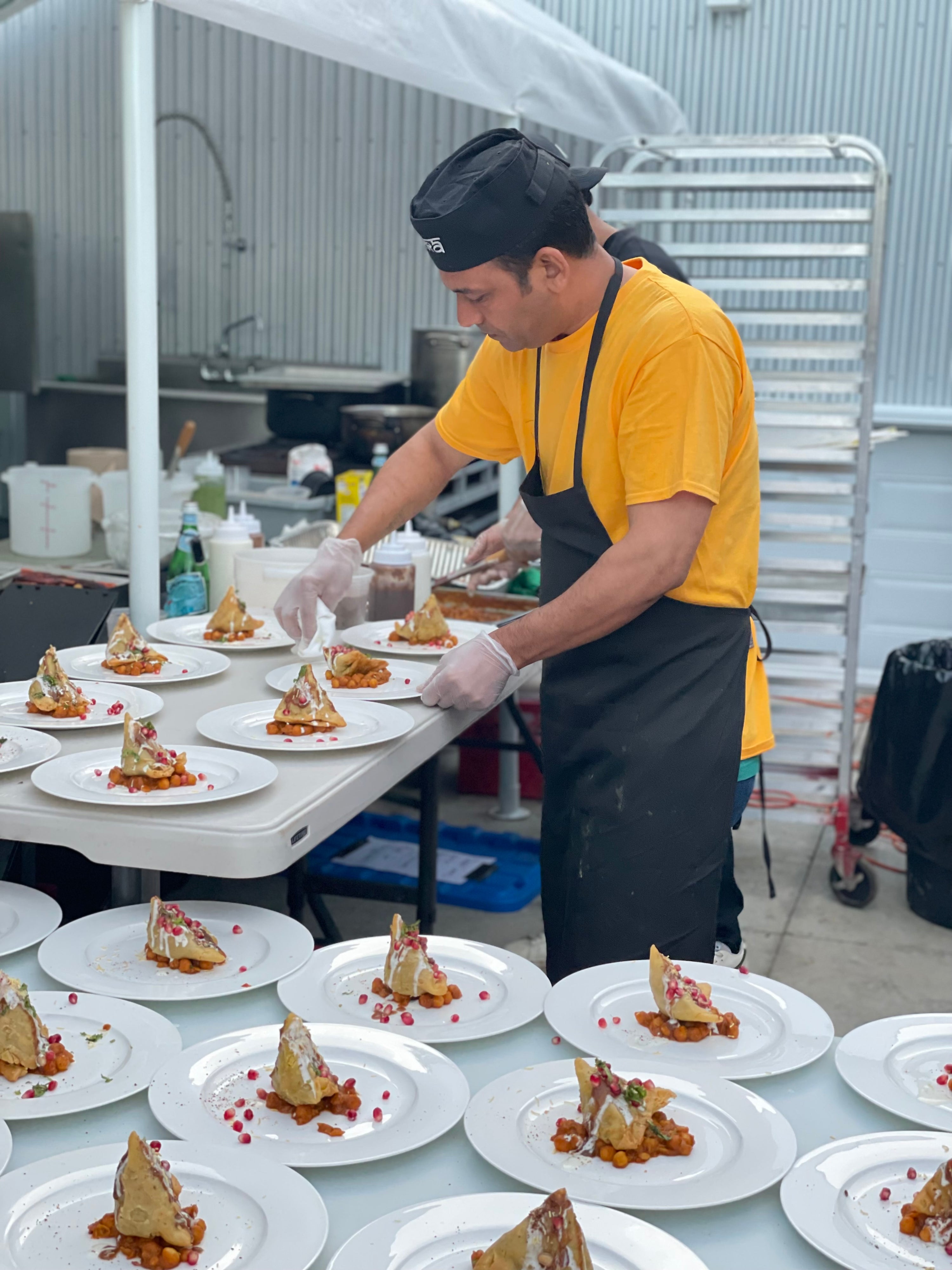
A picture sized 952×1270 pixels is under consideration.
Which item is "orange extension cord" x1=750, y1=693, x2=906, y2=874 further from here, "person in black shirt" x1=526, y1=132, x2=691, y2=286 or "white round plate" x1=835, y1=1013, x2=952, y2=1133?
"white round plate" x1=835, y1=1013, x2=952, y2=1133

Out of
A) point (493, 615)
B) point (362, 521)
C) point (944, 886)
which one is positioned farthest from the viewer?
point (944, 886)

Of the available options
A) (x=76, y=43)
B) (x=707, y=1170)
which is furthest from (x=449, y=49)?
(x=76, y=43)

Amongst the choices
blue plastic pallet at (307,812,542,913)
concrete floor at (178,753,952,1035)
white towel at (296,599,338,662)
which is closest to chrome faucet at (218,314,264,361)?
blue plastic pallet at (307,812,542,913)

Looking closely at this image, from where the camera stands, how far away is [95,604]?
2.91 metres

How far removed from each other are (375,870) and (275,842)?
2638 millimetres

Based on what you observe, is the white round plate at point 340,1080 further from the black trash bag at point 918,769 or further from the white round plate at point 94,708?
the black trash bag at point 918,769

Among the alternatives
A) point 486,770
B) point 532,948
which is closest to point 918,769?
point 532,948

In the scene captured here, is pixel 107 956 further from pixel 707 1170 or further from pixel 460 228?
pixel 460 228

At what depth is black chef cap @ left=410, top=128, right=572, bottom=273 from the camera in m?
1.97

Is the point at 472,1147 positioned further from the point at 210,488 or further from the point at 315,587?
the point at 210,488

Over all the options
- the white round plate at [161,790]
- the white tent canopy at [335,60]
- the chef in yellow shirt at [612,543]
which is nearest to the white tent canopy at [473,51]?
the white tent canopy at [335,60]

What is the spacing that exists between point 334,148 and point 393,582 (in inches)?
203

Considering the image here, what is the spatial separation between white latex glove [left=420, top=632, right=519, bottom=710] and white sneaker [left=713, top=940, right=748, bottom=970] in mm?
818

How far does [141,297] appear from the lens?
9.30ft
